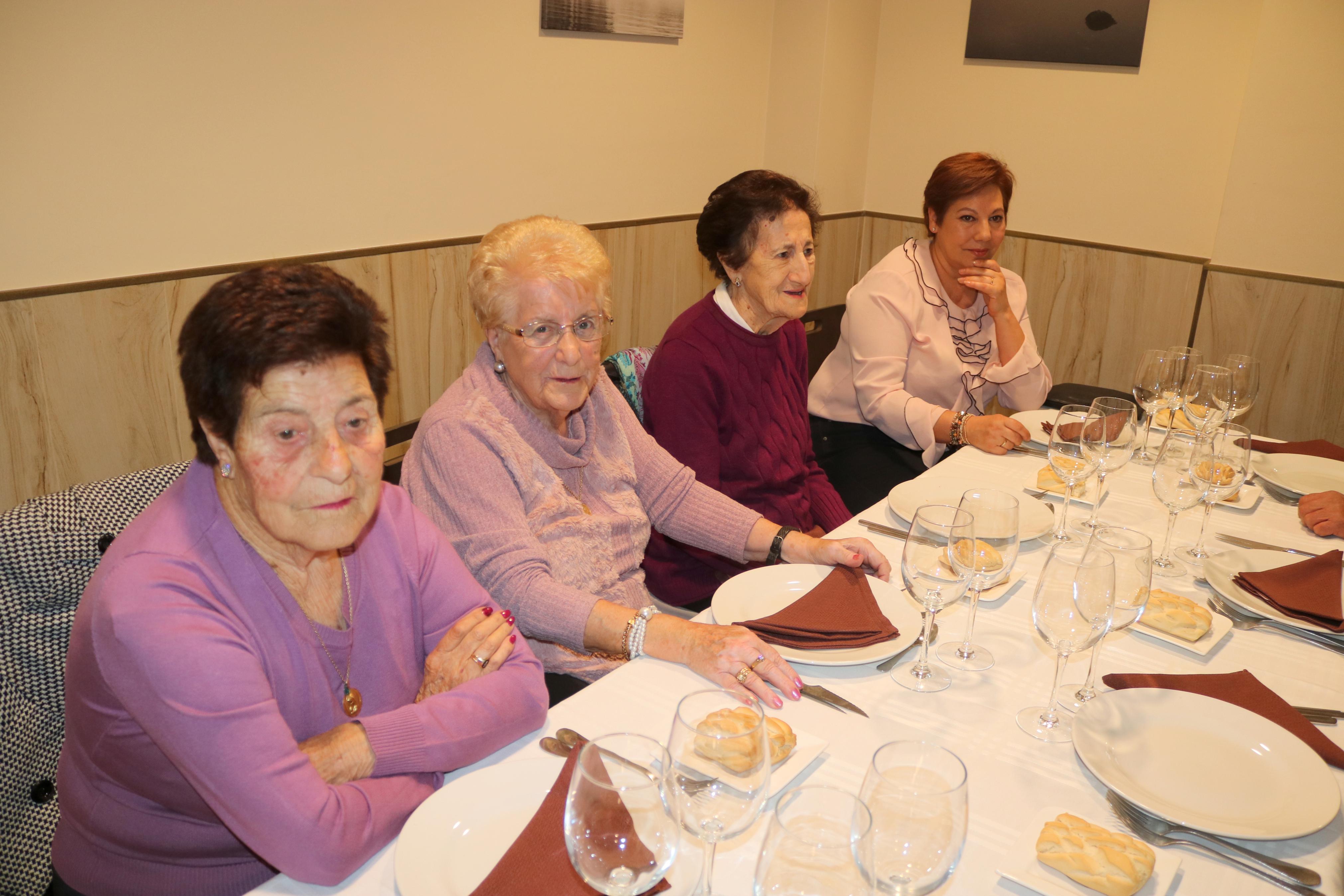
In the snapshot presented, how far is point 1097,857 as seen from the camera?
0.99m

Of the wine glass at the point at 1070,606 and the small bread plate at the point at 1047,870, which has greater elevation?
the wine glass at the point at 1070,606

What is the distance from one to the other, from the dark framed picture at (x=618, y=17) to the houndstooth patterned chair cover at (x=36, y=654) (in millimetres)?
2631

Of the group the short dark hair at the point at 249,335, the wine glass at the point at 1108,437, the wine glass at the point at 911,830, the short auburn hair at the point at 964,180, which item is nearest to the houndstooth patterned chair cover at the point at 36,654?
the short dark hair at the point at 249,335

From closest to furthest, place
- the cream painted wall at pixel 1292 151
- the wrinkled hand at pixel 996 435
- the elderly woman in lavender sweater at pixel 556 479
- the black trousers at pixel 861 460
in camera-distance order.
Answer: the elderly woman in lavender sweater at pixel 556 479
the wrinkled hand at pixel 996 435
the black trousers at pixel 861 460
the cream painted wall at pixel 1292 151

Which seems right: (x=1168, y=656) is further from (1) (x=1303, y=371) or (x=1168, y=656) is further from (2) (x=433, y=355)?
(1) (x=1303, y=371)

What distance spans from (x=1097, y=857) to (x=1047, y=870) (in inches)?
2.0

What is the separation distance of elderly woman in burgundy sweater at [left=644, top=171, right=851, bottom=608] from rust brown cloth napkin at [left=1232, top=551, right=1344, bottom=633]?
3.37 feet

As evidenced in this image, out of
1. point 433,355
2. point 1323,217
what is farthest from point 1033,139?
point 433,355

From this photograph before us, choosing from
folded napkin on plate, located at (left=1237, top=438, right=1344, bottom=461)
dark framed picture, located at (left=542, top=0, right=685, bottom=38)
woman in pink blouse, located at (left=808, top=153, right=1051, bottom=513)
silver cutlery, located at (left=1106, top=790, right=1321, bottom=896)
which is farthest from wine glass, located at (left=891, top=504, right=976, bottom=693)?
dark framed picture, located at (left=542, top=0, right=685, bottom=38)

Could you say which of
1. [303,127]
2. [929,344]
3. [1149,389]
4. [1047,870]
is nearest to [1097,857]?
[1047,870]

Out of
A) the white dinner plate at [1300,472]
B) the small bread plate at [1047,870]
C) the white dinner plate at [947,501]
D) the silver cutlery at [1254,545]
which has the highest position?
the white dinner plate at [1300,472]

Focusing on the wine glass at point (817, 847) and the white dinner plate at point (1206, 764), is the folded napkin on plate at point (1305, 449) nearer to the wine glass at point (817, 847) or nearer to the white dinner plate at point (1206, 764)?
the white dinner plate at point (1206, 764)

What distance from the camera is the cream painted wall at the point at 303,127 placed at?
2285 millimetres

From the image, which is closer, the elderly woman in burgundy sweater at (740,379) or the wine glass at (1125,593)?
the wine glass at (1125,593)
